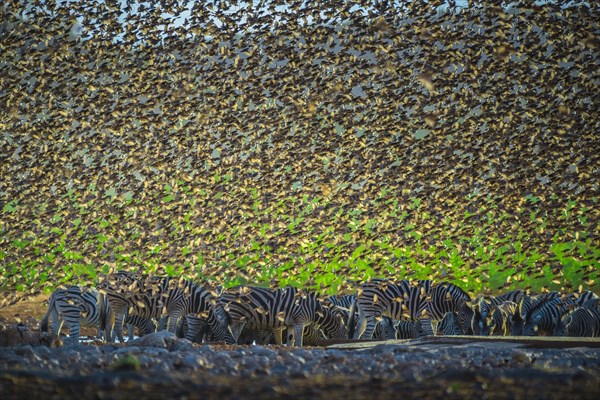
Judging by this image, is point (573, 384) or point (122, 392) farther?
point (573, 384)

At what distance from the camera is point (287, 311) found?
63.6ft

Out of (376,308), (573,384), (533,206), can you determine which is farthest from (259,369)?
(376,308)

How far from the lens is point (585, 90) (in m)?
19.1

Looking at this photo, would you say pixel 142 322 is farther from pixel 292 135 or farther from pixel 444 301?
pixel 444 301

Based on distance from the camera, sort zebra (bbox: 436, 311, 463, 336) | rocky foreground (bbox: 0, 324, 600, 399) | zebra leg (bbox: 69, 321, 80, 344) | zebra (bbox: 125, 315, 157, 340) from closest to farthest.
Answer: rocky foreground (bbox: 0, 324, 600, 399)
zebra leg (bbox: 69, 321, 80, 344)
zebra (bbox: 436, 311, 463, 336)
zebra (bbox: 125, 315, 157, 340)

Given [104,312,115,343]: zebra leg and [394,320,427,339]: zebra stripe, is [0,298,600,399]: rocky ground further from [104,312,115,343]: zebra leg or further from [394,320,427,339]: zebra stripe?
[394,320,427,339]: zebra stripe

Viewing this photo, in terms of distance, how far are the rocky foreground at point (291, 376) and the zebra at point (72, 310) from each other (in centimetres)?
814

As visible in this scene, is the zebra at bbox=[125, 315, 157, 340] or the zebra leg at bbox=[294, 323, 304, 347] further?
the zebra at bbox=[125, 315, 157, 340]

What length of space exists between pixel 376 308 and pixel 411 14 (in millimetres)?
8069

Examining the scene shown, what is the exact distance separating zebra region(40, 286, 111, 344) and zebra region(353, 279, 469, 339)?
6.96 m

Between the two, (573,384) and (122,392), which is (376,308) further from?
(122,392)

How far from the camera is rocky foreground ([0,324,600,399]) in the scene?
6.44 m

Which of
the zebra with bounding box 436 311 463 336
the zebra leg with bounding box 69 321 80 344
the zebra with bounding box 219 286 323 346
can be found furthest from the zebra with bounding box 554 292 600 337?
the zebra leg with bounding box 69 321 80 344

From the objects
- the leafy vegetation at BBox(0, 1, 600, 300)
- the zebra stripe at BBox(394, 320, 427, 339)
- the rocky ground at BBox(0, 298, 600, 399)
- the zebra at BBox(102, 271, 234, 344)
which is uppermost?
the leafy vegetation at BBox(0, 1, 600, 300)
